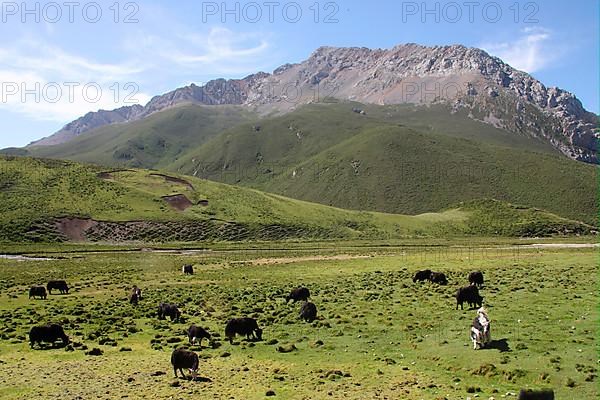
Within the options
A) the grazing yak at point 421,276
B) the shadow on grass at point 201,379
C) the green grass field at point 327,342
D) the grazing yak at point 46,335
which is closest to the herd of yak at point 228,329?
the grazing yak at point 46,335

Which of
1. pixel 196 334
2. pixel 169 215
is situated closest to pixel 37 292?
pixel 196 334

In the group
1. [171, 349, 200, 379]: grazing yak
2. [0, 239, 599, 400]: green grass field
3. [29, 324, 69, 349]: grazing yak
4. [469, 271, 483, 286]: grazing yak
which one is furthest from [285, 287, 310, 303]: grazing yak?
[171, 349, 200, 379]: grazing yak

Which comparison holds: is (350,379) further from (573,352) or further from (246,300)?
(246,300)

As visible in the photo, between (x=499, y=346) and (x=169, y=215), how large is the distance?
110m

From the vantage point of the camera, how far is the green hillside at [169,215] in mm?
111875

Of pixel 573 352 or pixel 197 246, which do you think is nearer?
pixel 573 352

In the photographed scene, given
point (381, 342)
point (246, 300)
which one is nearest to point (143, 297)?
point (246, 300)

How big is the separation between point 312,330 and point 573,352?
12109 millimetres

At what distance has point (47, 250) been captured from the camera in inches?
3647

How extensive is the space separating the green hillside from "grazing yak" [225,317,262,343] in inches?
3634

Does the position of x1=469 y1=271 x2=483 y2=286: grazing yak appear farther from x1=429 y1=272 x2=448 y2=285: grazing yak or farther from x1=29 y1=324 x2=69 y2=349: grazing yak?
x1=29 y1=324 x2=69 y2=349: grazing yak

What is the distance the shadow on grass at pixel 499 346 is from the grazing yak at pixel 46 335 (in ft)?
62.4

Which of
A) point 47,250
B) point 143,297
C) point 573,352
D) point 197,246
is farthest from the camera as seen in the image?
point 197,246

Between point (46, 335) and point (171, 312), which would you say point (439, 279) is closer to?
point (171, 312)
